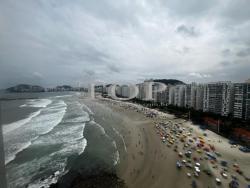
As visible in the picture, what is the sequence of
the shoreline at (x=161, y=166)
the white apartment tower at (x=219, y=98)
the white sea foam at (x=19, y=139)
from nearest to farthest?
the shoreline at (x=161, y=166), the white sea foam at (x=19, y=139), the white apartment tower at (x=219, y=98)

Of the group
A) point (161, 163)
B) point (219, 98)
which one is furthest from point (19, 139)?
point (219, 98)

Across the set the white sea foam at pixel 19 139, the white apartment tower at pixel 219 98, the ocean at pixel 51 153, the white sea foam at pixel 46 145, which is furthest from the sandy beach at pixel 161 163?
the white apartment tower at pixel 219 98

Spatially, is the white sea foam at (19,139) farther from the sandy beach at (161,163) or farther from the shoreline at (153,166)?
the sandy beach at (161,163)

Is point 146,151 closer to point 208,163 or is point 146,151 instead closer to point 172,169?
point 172,169

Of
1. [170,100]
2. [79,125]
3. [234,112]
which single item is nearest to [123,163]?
[79,125]

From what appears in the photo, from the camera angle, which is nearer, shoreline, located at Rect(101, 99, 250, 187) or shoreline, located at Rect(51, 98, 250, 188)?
shoreline, located at Rect(51, 98, 250, 188)

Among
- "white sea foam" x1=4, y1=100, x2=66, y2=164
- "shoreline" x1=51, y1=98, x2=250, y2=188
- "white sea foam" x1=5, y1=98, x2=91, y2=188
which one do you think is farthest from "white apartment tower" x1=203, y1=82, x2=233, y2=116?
"white sea foam" x1=4, y1=100, x2=66, y2=164

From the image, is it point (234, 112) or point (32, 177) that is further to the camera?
point (234, 112)

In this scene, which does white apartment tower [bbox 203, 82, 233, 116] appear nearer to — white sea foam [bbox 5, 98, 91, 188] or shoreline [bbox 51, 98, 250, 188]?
shoreline [bbox 51, 98, 250, 188]

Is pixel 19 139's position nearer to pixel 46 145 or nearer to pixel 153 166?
pixel 46 145

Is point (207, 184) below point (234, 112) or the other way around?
→ below

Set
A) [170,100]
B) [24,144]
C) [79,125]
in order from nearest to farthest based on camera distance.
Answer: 1. [24,144]
2. [79,125]
3. [170,100]
